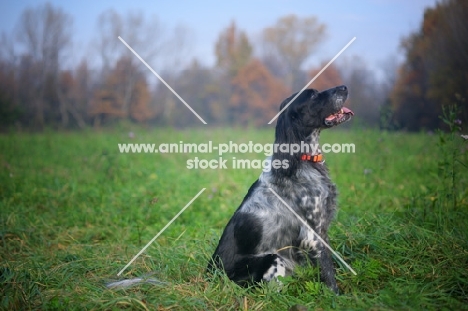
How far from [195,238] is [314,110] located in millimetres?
1858

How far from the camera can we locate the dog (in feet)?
10.7

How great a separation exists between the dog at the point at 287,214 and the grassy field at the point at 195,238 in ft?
0.47

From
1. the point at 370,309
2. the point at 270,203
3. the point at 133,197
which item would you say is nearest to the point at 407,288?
the point at 370,309

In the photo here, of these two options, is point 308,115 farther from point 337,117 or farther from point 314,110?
point 337,117

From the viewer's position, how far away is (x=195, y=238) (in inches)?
168

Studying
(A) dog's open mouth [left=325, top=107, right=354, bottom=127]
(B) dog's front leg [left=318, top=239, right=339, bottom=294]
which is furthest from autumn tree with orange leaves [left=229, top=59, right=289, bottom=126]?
(B) dog's front leg [left=318, top=239, right=339, bottom=294]

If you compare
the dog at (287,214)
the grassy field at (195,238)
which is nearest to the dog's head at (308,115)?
the dog at (287,214)

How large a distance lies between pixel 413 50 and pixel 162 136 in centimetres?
918

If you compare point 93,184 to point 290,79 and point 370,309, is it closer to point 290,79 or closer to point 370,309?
point 370,309

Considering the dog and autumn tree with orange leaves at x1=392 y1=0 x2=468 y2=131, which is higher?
autumn tree with orange leaves at x1=392 y1=0 x2=468 y2=131

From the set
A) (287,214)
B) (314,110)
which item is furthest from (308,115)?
(287,214)

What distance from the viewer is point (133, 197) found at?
244 inches

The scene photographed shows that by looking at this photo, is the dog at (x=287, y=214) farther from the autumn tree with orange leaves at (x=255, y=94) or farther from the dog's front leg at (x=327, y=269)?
the autumn tree with orange leaves at (x=255, y=94)

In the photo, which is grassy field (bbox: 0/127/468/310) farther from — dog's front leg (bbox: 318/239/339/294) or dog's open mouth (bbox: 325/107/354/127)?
dog's open mouth (bbox: 325/107/354/127)
